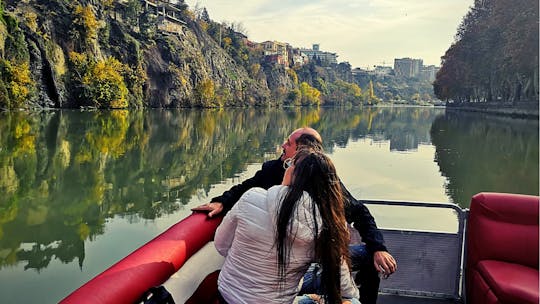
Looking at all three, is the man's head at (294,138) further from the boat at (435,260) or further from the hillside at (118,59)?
the hillside at (118,59)

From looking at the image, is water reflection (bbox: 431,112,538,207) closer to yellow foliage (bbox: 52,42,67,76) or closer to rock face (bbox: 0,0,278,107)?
rock face (bbox: 0,0,278,107)

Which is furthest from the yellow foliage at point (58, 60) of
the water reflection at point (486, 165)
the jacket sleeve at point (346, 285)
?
the jacket sleeve at point (346, 285)

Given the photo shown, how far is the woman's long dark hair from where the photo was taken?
1.66 metres

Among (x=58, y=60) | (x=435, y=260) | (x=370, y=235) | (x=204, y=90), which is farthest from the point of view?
(x=204, y=90)

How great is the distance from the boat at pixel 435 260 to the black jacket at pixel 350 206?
0.65ft

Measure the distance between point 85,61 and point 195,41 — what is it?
30736mm

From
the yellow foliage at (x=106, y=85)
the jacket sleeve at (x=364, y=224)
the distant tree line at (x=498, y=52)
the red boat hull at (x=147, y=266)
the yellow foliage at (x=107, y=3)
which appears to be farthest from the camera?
the yellow foliage at (x=107, y=3)

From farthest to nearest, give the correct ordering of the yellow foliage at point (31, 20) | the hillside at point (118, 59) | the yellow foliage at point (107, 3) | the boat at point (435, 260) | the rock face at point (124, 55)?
1. the yellow foliage at point (107, 3)
2. the rock face at point (124, 55)
3. the yellow foliage at point (31, 20)
4. the hillside at point (118, 59)
5. the boat at point (435, 260)

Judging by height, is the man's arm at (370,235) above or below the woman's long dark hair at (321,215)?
below

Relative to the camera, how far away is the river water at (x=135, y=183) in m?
5.21

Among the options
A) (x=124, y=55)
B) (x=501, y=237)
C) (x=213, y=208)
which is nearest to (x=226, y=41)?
(x=124, y=55)

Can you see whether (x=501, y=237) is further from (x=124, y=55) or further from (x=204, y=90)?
(x=204, y=90)

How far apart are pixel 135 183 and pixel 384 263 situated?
26.1 feet

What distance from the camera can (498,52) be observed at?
3962 centimetres
